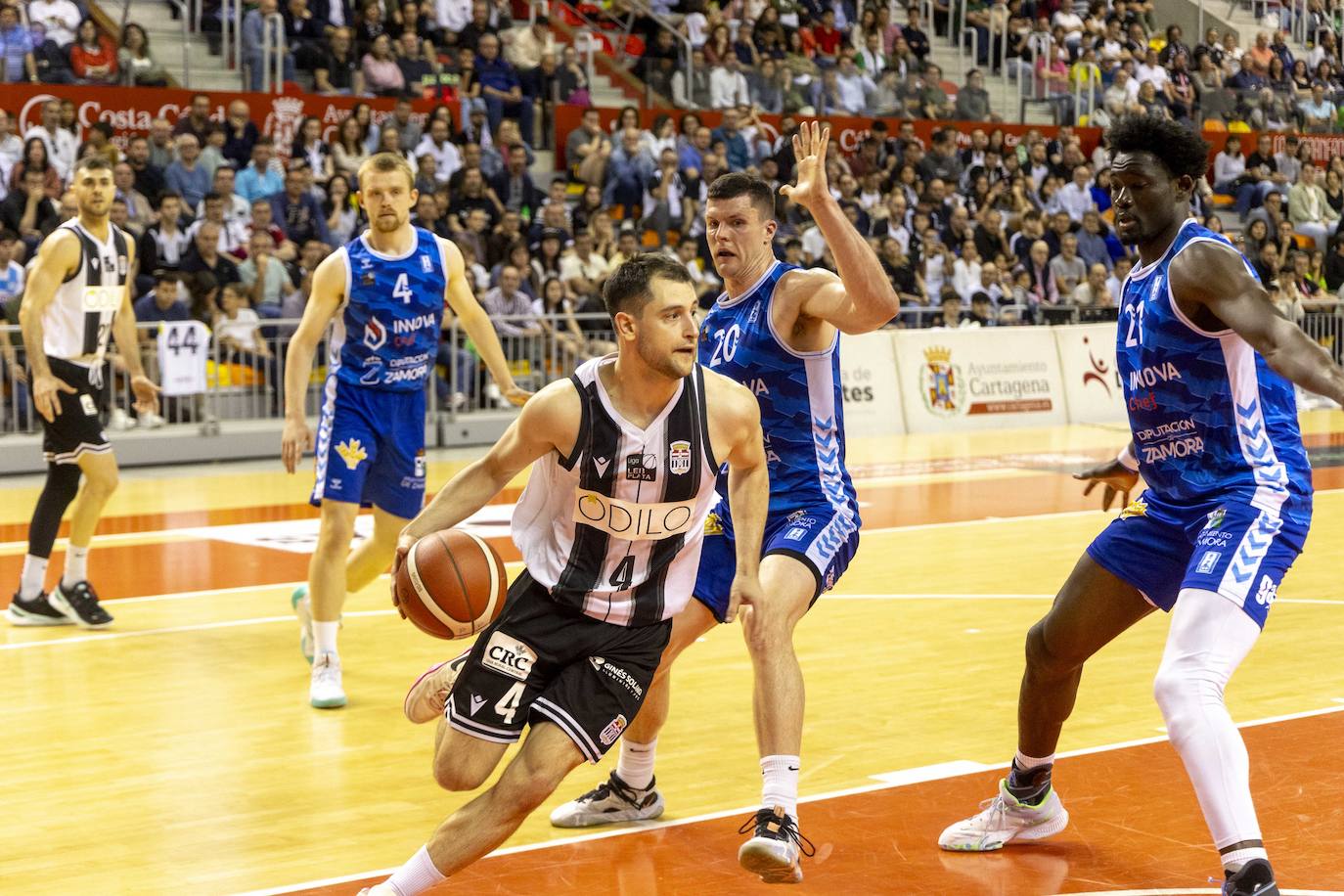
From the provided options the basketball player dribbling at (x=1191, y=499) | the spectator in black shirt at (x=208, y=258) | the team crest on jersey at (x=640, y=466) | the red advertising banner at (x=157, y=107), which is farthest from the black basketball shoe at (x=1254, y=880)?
the red advertising banner at (x=157, y=107)

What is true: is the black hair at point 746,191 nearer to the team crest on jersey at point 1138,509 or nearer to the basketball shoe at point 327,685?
the team crest on jersey at point 1138,509

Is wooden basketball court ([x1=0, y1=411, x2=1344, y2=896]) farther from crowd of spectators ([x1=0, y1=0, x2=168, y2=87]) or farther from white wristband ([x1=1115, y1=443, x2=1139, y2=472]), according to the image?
crowd of spectators ([x1=0, y1=0, x2=168, y2=87])

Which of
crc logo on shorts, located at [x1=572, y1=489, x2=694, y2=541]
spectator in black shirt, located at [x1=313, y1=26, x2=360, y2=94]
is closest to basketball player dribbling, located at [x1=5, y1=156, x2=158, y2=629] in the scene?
crc logo on shorts, located at [x1=572, y1=489, x2=694, y2=541]

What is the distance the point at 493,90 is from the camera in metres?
20.5

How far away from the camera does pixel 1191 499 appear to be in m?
5.03

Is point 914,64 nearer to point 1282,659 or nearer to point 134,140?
point 134,140

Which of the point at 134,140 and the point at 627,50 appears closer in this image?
the point at 134,140

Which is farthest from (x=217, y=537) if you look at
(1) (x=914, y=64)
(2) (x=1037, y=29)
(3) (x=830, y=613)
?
(2) (x=1037, y=29)

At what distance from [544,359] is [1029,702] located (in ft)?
40.6

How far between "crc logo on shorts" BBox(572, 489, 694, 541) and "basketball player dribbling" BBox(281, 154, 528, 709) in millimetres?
2610

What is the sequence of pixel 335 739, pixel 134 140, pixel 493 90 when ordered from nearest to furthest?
pixel 335 739, pixel 134 140, pixel 493 90

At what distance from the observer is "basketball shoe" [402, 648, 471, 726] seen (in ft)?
16.3

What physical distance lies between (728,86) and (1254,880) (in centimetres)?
1992

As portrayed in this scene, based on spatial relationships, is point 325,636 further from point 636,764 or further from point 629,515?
point 629,515
